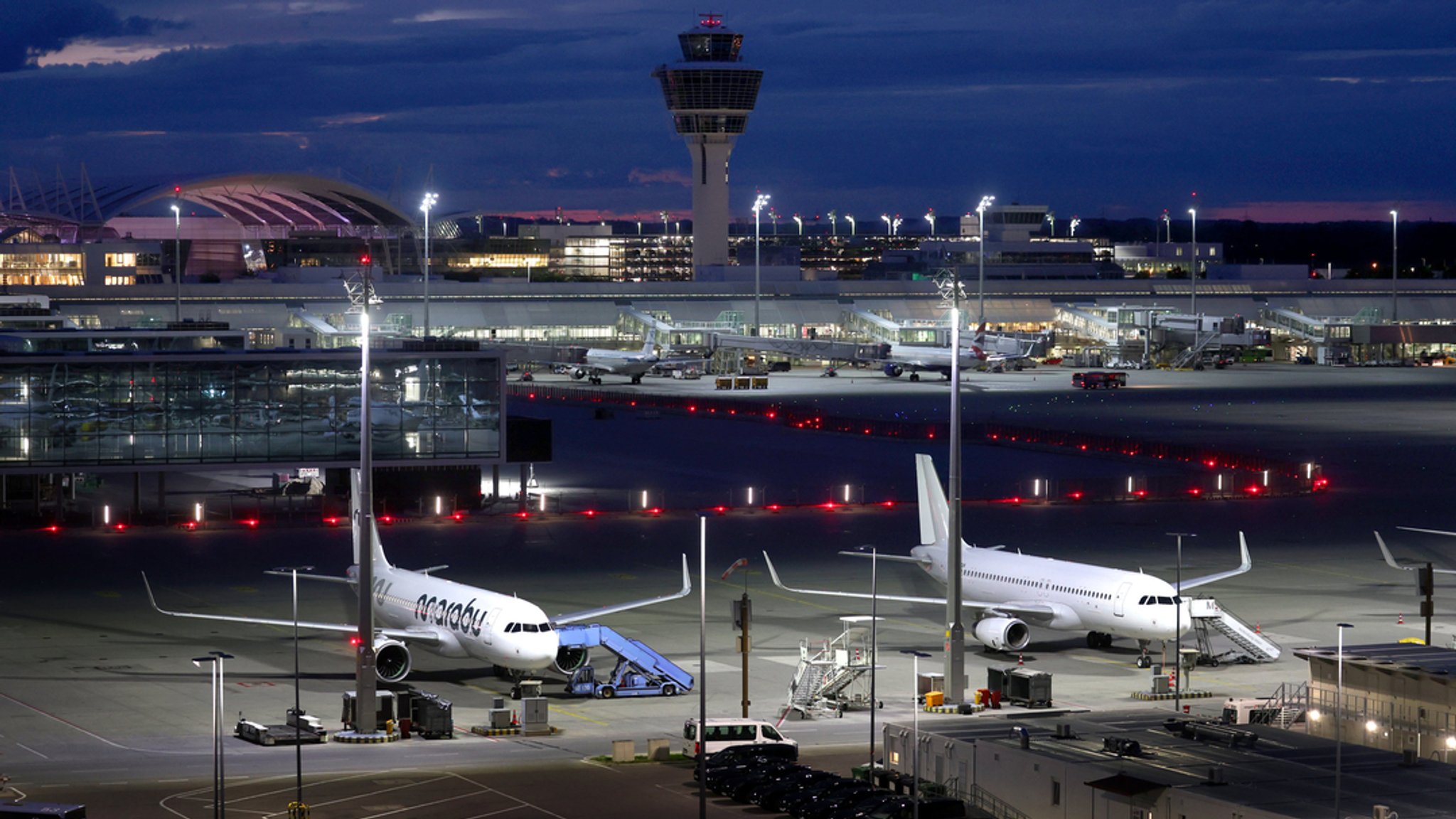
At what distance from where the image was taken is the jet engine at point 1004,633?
57.8 m

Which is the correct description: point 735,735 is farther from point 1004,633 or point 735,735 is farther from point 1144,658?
point 1144,658

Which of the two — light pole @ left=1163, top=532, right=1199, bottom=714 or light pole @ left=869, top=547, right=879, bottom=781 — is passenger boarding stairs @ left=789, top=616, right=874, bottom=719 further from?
light pole @ left=1163, top=532, right=1199, bottom=714

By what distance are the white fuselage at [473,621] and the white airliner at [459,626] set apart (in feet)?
0.06

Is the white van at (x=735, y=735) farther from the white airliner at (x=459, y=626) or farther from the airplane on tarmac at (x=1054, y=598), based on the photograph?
the airplane on tarmac at (x=1054, y=598)

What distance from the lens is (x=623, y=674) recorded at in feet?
176

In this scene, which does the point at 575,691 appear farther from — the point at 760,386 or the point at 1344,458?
the point at 760,386

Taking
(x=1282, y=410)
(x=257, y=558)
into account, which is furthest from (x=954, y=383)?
(x=1282, y=410)

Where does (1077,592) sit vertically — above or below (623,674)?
above

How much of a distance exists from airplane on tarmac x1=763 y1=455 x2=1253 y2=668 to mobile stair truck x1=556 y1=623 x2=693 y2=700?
16.8ft

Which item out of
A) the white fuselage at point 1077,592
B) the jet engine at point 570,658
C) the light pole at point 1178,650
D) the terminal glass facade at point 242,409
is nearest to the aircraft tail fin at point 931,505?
the white fuselage at point 1077,592

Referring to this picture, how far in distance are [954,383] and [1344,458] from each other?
69.7m

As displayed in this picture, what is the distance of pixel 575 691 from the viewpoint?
53.2 meters

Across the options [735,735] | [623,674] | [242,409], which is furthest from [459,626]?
[242,409]

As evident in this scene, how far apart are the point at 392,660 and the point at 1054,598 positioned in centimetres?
1975
